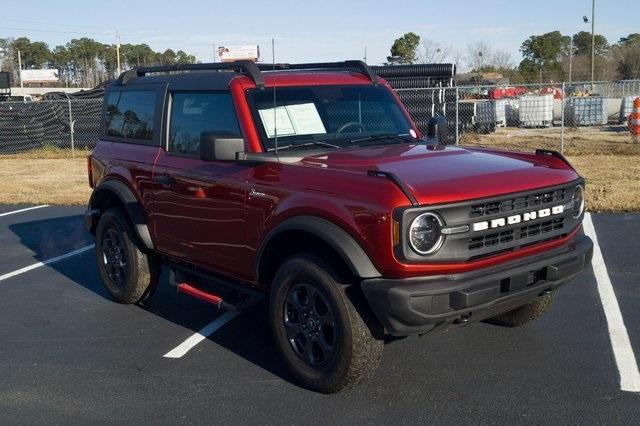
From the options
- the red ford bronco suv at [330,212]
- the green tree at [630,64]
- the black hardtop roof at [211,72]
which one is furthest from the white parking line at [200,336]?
the green tree at [630,64]

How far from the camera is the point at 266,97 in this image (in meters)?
5.29

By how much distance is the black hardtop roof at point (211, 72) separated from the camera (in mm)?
5402

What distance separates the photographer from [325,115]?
17.9ft

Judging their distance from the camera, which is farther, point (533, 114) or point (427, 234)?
point (533, 114)

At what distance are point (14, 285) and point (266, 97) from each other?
13.2ft

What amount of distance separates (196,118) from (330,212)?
188cm

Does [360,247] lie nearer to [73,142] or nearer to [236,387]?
[236,387]

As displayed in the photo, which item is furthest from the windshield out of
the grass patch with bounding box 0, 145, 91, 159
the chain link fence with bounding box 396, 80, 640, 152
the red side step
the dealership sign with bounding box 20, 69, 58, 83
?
the dealership sign with bounding box 20, 69, 58, 83

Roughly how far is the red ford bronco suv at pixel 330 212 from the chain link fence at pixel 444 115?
1307 cm

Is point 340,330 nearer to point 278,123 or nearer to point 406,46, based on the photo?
point 278,123

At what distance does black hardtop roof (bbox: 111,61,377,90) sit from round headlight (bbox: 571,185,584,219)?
1.92m

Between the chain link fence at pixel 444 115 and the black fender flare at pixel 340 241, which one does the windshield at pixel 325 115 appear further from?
the chain link fence at pixel 444 115

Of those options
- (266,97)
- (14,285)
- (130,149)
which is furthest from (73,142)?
(266,97)

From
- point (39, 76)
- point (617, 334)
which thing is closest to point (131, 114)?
point (617, 334)
